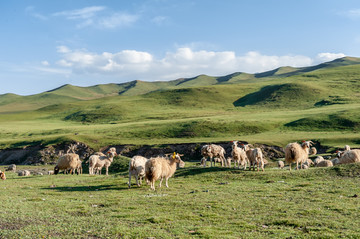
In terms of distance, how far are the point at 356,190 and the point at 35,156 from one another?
169 feet

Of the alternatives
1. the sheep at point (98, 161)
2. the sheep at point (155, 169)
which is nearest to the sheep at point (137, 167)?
the sheep at point (155, 169)

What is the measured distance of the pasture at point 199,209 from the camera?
11.6 metres

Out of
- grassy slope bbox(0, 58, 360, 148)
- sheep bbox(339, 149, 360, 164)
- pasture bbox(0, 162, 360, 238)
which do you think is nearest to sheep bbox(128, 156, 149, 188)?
pasture bbox(0, 162, 360, 238)

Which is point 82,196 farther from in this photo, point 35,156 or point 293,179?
point 35,156

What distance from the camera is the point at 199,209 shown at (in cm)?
1533

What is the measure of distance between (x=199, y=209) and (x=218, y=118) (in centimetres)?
7013

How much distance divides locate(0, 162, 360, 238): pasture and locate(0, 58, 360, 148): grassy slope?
1279 inches

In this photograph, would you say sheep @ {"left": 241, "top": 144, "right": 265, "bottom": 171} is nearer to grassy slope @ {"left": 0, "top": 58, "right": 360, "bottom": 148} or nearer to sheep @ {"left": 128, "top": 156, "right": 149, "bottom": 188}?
sheep @ {"left": 128, "top": 156, "right": 149, "bottom": 188}

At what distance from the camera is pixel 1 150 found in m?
60.5

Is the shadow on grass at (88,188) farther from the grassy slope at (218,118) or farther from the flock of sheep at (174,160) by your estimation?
the grassy slope at (218,118)

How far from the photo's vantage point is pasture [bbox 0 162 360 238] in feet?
38.2

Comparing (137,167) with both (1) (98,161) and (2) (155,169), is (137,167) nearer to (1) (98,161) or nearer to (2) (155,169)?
(2) (155,169)

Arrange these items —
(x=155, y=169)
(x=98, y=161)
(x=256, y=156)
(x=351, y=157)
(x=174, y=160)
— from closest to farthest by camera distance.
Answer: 1. (x=155, y=169)
2. (x=174, y=160)
3. (x=256, y=156)
4. (x=351, y=157)
5. (x=98, y=161)

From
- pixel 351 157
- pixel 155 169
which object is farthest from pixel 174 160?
pixel 351 157
